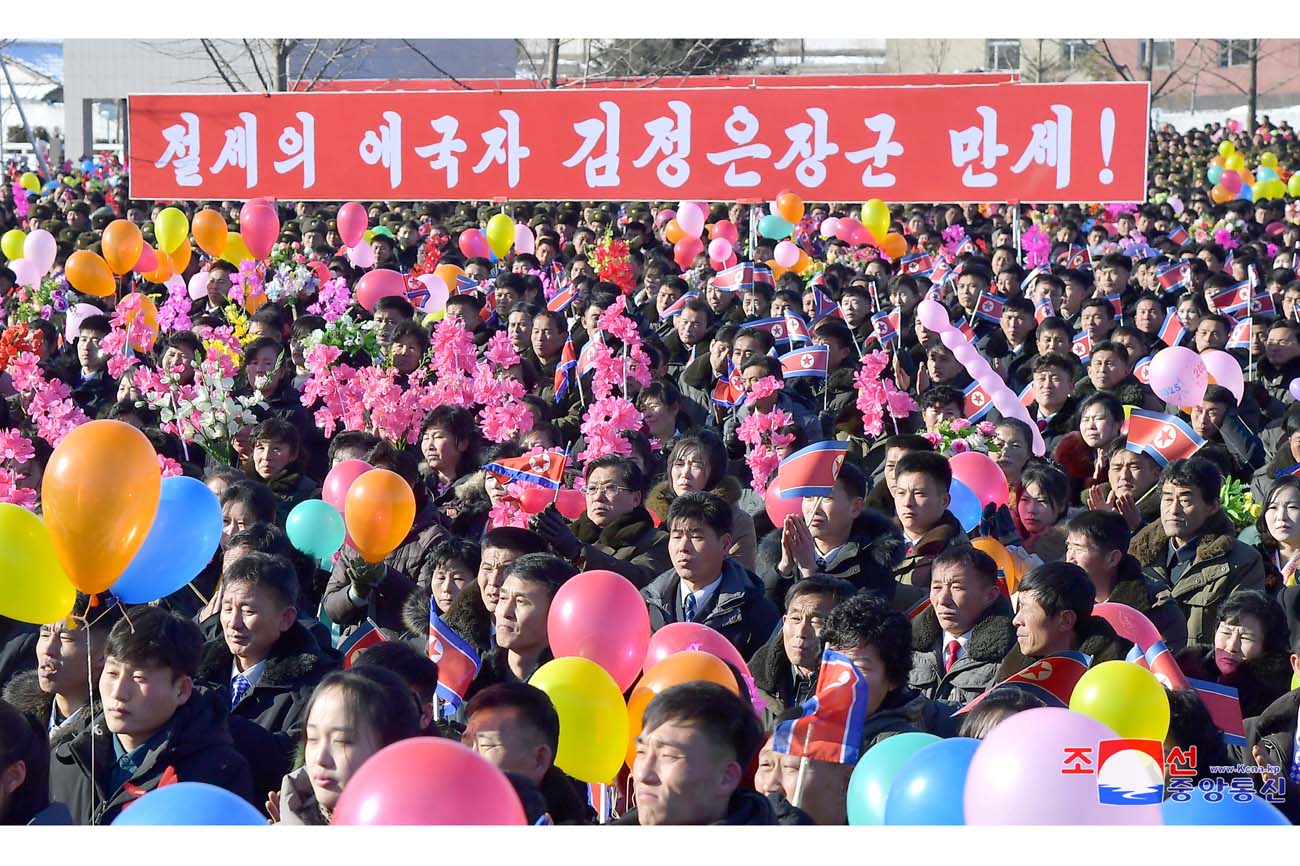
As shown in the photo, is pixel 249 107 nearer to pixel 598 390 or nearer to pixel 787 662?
pixel 598 390

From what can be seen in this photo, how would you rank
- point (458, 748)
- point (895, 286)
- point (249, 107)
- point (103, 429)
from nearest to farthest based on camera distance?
point (458, 748), point (103, 429), point (895, 286), point (249, 107)

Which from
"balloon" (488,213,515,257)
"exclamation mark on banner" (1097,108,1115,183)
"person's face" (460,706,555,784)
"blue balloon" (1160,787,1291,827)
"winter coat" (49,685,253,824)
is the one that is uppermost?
"exclamation mark on banner" (1097,108,1115,183)

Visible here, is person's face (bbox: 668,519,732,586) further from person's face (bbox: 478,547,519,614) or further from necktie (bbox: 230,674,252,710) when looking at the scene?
necktie (bbox: 230,674,252,710)

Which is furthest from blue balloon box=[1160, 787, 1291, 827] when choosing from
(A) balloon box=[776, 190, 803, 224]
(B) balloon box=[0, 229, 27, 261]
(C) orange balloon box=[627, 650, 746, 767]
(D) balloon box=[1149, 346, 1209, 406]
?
(B) balloon box=[0, 229, 27, 261]

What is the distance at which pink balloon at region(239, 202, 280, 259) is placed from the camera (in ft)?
38.8

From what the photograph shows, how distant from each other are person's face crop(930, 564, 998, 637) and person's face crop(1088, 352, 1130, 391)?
3579 mm

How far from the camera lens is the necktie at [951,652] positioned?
15.3 ft

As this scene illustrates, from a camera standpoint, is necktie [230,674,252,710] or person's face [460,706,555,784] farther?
necktie [230,674,252,710]

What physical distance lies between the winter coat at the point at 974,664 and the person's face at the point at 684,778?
136 cm

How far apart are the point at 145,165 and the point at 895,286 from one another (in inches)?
231

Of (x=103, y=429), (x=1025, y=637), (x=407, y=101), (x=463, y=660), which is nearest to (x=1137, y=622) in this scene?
(x=1025, y=637)

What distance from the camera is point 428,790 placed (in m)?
2.60

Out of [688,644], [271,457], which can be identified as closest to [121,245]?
[271,457]

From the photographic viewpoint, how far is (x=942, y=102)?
1160cm
